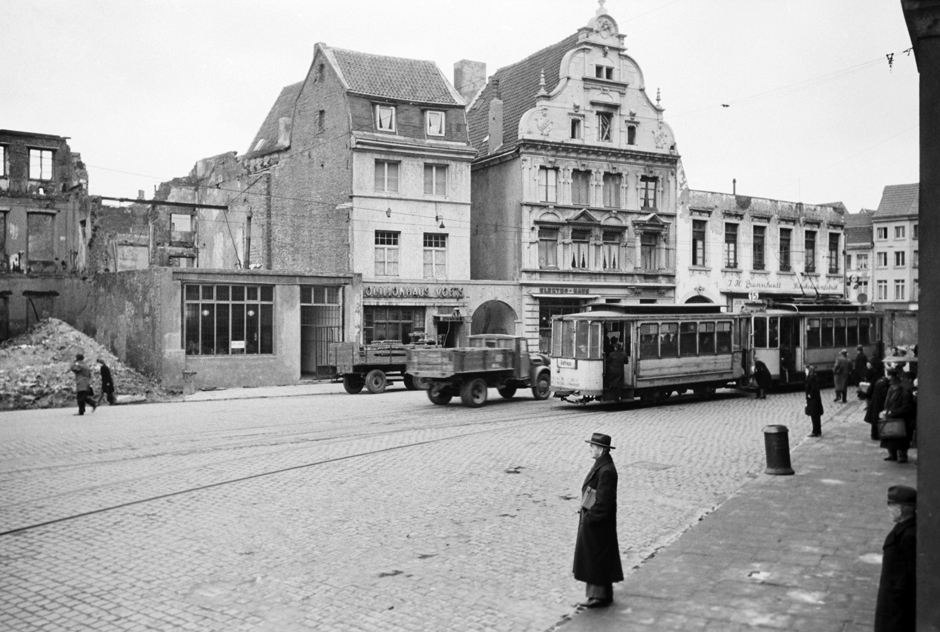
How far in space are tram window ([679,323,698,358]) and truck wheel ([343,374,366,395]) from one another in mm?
11173

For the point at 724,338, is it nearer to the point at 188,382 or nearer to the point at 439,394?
the point at 439,394

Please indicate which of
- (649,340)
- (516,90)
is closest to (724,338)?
(649,340)

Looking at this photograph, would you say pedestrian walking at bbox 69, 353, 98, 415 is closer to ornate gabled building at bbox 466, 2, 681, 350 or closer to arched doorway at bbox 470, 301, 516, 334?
arched doorway at bbox 470, 301, 516, 334

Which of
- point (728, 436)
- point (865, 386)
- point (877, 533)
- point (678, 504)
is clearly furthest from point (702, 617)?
point (865, 386)

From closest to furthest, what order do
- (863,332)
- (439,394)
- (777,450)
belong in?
(777,450) < (439,394) < (863,332)

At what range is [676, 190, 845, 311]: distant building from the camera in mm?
48750

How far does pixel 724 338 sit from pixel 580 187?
56.8 ft

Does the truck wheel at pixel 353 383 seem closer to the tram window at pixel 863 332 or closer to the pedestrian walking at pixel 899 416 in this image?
the pedestrian walking at pixel 899 416

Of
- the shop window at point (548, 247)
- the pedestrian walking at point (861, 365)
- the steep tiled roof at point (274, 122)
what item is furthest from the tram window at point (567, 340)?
the steep tiled roof at point (274, 122)

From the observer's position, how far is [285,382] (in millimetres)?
35062

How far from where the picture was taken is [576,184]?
44.9m

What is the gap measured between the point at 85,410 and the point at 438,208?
2045cm

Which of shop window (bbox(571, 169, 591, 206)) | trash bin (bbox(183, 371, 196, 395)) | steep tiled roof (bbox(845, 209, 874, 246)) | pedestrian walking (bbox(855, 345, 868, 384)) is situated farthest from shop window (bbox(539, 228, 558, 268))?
steep tiled roof (bbox(845, 209, 874, 246))

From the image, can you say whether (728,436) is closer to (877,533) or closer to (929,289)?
(877,533)
